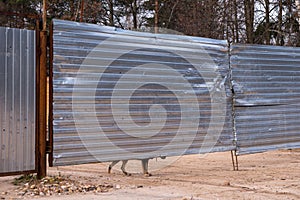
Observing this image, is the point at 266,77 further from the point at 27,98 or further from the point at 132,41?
the point at 27,98

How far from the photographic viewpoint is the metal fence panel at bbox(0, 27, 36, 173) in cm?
611

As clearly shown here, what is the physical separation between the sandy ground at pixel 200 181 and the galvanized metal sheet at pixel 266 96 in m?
0.52

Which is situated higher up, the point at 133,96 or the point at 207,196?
the point at 133,96

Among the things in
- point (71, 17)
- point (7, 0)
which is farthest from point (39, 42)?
point (7, 0)

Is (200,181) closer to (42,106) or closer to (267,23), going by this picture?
(42,106)

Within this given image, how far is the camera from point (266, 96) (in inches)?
339

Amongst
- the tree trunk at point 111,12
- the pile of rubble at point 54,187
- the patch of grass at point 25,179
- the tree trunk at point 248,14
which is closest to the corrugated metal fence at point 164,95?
the pile of rubble at point 54,187

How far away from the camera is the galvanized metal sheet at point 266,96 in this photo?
8336 millimetres

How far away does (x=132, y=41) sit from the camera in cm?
716

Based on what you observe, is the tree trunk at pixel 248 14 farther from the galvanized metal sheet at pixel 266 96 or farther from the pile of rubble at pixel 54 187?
the pile of rubble at pixel 54 187

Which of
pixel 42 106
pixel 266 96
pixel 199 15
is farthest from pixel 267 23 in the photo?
pixel 42 106

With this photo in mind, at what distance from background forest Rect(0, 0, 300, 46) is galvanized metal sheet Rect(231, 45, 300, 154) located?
8.69 metres

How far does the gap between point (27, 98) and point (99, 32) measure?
1355mm

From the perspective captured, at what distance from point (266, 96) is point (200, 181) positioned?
230 cm
